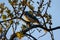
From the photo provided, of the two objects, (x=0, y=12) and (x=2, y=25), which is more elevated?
(x=0, y=12)

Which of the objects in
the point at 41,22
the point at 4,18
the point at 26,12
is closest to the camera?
the point at 4,18

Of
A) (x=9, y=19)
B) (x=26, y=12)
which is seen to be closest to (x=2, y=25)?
(x=9, y=19)

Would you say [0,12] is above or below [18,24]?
above

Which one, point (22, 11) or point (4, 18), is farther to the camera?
point (22, 11)

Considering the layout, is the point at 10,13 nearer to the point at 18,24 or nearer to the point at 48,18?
the point at 18,24

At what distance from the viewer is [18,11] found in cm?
389

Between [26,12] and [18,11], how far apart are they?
0.37 m

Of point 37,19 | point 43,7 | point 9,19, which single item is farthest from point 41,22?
point 9,19

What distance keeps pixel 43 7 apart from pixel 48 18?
36 cm

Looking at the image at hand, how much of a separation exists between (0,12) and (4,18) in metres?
0.20

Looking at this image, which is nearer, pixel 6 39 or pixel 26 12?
pixel 6 39

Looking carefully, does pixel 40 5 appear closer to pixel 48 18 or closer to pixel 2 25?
pixel 48 18

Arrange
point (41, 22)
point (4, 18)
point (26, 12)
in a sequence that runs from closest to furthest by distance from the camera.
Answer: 1. point (4, 18)
2. point (41, 22)
3. point (26, 12)

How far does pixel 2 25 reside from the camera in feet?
12.5
